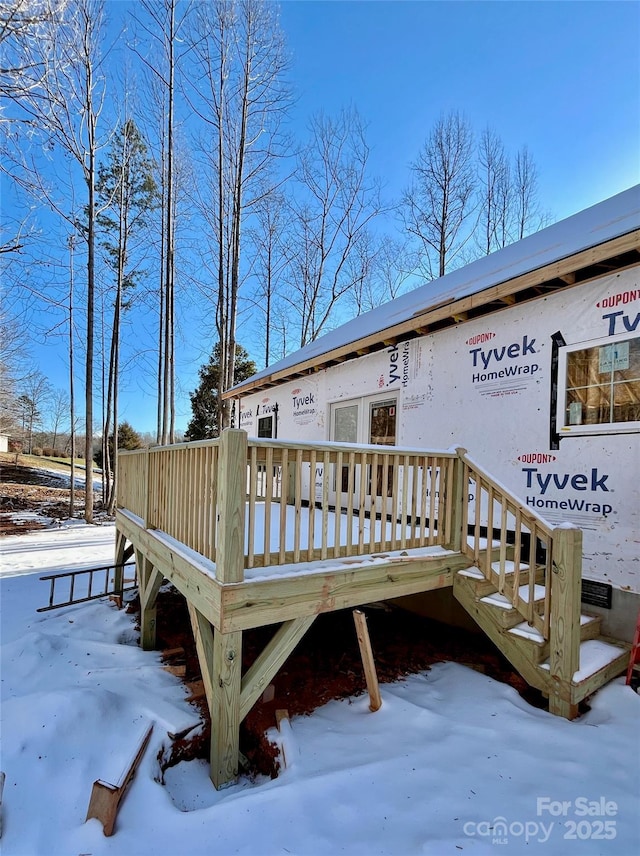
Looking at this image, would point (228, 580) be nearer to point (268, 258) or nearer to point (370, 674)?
point (370, 674)

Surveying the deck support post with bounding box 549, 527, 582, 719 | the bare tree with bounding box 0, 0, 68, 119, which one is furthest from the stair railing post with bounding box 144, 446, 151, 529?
the bare tree with bounding box 0, 0, 68, 119

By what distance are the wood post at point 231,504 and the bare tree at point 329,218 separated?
15.3 meters

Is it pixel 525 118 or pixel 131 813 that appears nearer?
pixel 131 813

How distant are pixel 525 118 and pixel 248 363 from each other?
13216 mm

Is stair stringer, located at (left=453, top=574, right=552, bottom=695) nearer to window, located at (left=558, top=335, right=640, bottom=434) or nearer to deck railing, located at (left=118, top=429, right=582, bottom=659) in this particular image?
deck railing, located at (left=118, top=429, right=582, bottom=659)

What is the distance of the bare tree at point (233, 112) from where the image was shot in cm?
1053

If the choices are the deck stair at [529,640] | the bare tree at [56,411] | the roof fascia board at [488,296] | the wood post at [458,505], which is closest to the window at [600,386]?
the roof fascia board at [488,296]

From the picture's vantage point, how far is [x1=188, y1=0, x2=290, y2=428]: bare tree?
1053 centimetres

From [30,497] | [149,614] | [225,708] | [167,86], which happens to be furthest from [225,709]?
[30,497]

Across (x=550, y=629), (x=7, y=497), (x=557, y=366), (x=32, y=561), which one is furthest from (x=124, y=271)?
(x=550, y=629)

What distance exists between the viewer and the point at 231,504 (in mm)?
2414

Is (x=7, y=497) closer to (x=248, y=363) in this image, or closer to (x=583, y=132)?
(x=248, y=363)

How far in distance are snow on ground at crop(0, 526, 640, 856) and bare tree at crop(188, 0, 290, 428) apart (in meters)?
8.53

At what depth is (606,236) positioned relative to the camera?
3500 mm
